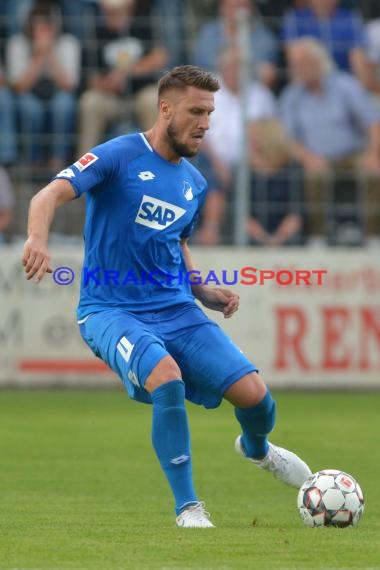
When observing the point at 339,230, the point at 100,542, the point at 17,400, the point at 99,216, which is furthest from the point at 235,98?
the point at 100,542

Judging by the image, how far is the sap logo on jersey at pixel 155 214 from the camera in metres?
7.68

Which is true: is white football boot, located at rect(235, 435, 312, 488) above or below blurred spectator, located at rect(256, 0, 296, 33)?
below

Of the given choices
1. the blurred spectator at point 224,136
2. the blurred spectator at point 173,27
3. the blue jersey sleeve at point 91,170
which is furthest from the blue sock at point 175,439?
the blurred spectator at point 173,27

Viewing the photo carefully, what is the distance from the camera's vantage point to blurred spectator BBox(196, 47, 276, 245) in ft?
54.6

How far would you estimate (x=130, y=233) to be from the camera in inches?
301

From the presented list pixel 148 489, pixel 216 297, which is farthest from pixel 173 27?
pixel 216 297

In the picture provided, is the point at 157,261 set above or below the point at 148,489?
above

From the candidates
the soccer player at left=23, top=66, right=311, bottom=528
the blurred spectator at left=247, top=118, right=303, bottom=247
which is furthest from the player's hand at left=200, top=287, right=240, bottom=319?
the blurred spectator at left=247, top=118, right=303, bottom=247

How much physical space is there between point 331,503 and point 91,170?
7.19 ft

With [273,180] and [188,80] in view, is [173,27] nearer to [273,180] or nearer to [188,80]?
[273,180]

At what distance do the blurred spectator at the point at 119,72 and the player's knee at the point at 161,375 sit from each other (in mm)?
9778

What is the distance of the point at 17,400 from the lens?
633 inches

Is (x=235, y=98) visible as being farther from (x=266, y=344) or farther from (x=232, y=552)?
(x=232, y=552)

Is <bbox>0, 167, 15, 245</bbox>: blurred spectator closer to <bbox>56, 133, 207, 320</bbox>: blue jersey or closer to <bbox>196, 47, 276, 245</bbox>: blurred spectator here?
<bbox>196, 47, 276, 245</bbox>: blurred spectator
